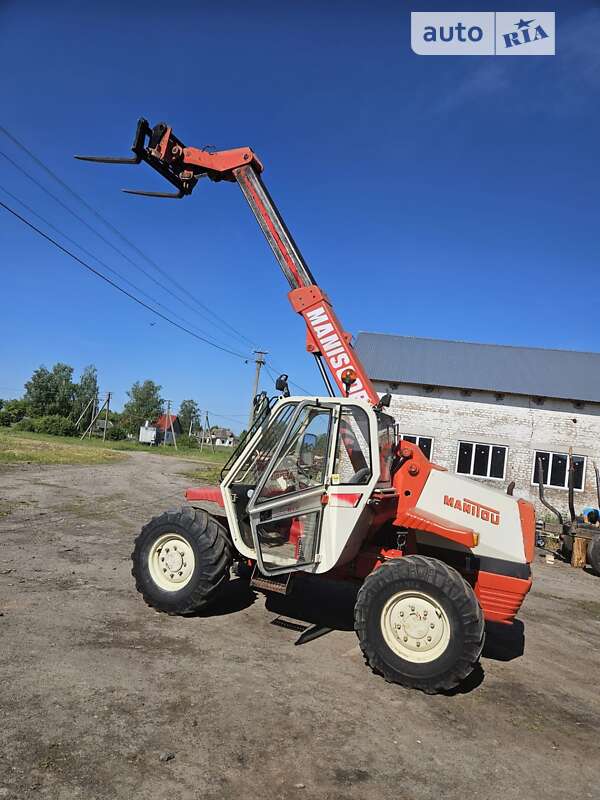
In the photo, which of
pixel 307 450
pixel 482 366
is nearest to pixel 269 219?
pixel 307 450

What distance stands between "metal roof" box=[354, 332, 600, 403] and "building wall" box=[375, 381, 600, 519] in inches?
14.5

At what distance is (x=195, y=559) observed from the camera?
199 inches


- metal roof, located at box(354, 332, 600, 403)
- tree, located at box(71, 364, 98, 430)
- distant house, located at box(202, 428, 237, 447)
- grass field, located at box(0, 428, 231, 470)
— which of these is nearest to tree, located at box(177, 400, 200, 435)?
distant house, located at box(202, 428, 237, 447)

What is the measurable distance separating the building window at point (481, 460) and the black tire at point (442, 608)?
47.9 feet

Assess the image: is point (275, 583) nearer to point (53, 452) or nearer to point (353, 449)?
point (353, 449)

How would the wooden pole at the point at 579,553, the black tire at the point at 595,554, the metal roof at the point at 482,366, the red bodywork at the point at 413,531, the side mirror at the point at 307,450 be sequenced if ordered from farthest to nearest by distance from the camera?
the metal roof at the point at 482,366
the wooden pole at the point at 579,553
the black tire at the point at 595,554
the side mirror at the point at 307,450
the red bodywork at the point at 413,531

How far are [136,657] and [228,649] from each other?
82 centimetres

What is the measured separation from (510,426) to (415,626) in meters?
15.4

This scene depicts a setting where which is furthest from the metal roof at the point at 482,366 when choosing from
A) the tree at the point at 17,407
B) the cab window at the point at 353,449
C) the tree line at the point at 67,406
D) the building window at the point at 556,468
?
the tree at the point at 17,407

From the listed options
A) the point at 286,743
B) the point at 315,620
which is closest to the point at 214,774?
the point at 286,743

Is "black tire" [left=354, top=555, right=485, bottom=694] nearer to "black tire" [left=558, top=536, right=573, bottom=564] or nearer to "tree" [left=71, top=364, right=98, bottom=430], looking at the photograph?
"black tire" [left=558, top=536, right=573, bottom=564]

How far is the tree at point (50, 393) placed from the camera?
73125 millimetres

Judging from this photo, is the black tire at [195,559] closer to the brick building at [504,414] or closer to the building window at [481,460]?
the brick building at [504,414]

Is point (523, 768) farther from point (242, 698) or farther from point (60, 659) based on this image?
point (60, 659)
